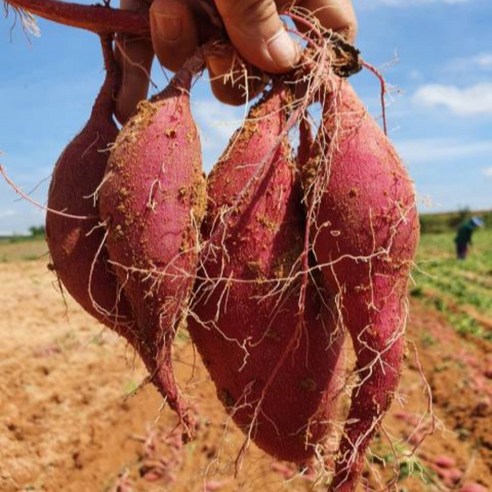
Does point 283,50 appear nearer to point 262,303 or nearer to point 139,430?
point 262,303

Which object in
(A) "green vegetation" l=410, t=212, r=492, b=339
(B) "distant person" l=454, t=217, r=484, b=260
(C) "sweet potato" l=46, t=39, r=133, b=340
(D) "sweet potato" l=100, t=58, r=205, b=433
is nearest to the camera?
(D) "sweet potato" l=100, t=58, r=205, b=433

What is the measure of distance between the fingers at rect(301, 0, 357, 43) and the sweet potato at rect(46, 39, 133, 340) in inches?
23.3

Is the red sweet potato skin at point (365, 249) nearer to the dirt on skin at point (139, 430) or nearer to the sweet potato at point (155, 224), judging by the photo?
the sweet potato at point (155, 224)

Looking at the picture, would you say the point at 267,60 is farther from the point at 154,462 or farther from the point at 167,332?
the point at 154,462

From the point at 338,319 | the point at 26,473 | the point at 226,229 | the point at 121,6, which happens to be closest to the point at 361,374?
the point at 338,319

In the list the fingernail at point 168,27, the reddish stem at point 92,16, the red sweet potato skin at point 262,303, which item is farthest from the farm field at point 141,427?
the fingernail at point 168,27

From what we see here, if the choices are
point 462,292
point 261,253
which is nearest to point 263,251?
point 261,253

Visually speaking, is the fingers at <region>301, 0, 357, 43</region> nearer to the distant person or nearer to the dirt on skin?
the dirt on skin

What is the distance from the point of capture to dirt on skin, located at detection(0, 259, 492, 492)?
3.78 meters

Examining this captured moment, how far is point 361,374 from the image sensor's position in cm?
149

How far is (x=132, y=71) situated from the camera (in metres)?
1.67

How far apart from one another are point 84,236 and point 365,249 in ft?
1.97

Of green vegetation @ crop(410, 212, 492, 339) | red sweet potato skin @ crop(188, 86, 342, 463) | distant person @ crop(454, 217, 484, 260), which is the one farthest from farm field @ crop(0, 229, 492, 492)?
distant person @ crop(454, 217, 484, 260)

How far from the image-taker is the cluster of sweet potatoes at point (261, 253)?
1.41m
